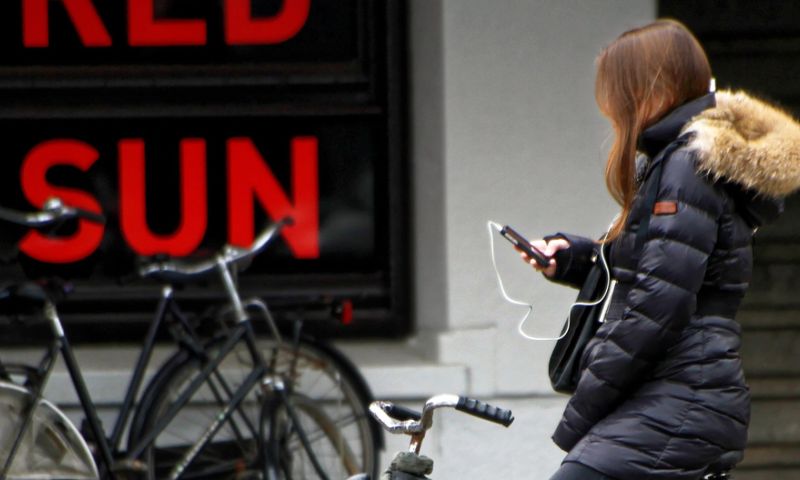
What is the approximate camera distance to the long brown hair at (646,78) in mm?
3521

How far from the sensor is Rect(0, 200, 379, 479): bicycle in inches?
210

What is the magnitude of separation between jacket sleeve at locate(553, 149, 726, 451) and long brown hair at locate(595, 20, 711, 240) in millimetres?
155

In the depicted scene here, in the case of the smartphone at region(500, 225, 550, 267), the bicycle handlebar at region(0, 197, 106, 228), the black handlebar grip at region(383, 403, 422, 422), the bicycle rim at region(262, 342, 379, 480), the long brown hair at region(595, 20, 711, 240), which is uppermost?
the long brown hair at region(595, 20, 711, 240)

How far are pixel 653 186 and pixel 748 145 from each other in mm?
250

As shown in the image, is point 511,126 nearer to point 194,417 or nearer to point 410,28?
point 410,28

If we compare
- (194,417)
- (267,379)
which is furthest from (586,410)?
(194,417)

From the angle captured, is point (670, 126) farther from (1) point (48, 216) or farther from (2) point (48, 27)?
(2) point (48, 27)

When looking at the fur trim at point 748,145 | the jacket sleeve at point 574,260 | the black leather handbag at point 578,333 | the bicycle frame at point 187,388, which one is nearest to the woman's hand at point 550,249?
the jacket sleeve at point 574,260

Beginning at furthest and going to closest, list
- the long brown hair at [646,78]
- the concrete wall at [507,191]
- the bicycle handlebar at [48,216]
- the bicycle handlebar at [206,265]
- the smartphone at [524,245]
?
1. the concrete wall at [507,191]
2. the bicycle handlebar at [206,265]
3. the bicycle handlebar at [48,216]
4. the smartphone at [524,245]
5. the long brown hair at [646,78]

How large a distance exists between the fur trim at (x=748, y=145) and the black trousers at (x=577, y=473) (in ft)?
2.46

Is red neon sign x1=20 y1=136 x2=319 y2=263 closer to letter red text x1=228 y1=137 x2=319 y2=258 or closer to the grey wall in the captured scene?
letter red text x1=228 y1=137 x2=319 y2=258

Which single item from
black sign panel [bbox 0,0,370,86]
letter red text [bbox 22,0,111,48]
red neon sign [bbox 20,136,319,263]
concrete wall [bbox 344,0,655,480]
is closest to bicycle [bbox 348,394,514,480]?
concrete wall [bbox 344,0,655,480]

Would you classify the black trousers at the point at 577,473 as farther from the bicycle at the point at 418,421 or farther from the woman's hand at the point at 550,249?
the woman's hand at the point at 550,249

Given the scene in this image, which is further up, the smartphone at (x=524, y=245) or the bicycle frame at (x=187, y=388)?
the smartphone at (x=524, y=245)
